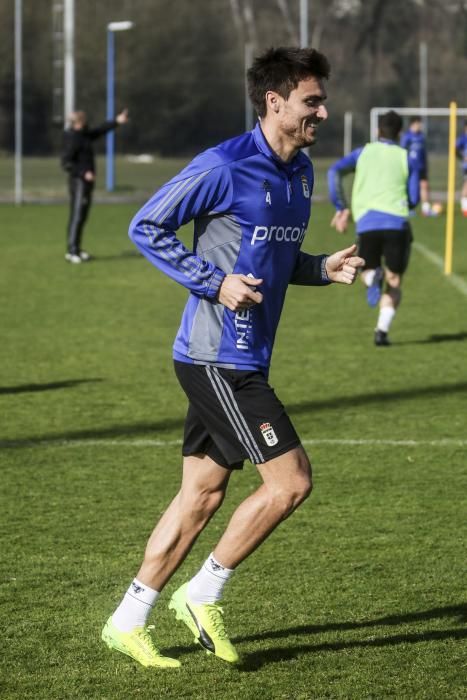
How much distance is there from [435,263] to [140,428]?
12167 millimetres

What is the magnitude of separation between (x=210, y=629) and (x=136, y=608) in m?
0.26

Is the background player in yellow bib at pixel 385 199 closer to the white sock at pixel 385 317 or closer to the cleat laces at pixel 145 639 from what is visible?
the white sock at pixel 385 317

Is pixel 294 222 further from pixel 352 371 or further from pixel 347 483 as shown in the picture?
pixel 352 371

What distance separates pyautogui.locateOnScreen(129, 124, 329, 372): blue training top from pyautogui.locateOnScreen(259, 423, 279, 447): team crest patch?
0.23 m

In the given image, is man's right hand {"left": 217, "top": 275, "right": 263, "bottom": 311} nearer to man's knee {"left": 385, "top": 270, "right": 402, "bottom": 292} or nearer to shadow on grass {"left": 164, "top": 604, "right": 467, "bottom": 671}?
shadow on grass {"left": 164, "top": 604, "right": 467, "bottom": 671}

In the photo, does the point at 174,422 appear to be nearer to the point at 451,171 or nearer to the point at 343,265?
the point at 343,265

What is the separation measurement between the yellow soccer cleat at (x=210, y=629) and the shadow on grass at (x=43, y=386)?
17.9 ft

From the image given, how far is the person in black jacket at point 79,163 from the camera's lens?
19359mm

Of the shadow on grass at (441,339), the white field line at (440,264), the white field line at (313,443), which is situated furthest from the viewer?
the white field line at (440,264)

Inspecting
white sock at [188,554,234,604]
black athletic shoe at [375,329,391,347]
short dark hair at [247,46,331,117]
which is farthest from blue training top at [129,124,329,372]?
black athletic shoe at [375,329,391,347]

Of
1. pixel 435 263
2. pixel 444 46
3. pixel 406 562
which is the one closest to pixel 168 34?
pixel 444 46

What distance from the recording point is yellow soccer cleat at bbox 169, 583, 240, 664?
4438mm

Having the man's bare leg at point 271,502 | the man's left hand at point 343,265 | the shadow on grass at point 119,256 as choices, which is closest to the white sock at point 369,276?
the man's left hand at point 343,265

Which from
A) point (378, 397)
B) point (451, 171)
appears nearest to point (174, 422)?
point (378, 397)
